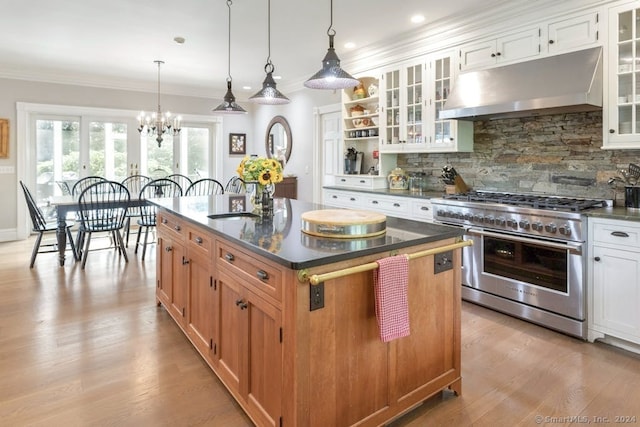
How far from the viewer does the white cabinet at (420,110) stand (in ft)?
13.1

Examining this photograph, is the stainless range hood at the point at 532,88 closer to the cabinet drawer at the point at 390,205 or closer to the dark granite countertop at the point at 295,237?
the cabinet drawer at the point at 390,205

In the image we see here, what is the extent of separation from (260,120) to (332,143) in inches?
95.6

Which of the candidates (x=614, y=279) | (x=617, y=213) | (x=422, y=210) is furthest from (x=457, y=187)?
(x=614, y=279)

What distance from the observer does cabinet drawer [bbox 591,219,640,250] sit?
8.16 feet

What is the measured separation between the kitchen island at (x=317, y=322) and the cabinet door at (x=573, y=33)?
213 cm

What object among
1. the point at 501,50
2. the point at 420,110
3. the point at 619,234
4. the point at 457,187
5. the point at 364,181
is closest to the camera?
the point at 619,234

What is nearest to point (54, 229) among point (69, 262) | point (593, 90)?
point (69, 262)

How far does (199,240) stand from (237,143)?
5982 millimetres

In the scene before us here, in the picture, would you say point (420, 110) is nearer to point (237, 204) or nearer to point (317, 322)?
point (237, 204)

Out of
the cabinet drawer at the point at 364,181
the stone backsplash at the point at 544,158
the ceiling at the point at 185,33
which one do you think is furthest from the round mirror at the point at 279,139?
the stone backsplash at the point at 544,158

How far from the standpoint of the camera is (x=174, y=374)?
7.55ft

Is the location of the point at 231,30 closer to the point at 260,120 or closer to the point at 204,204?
the point at 204,204

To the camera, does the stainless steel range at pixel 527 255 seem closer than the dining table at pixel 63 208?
Yes

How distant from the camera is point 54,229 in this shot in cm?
466
